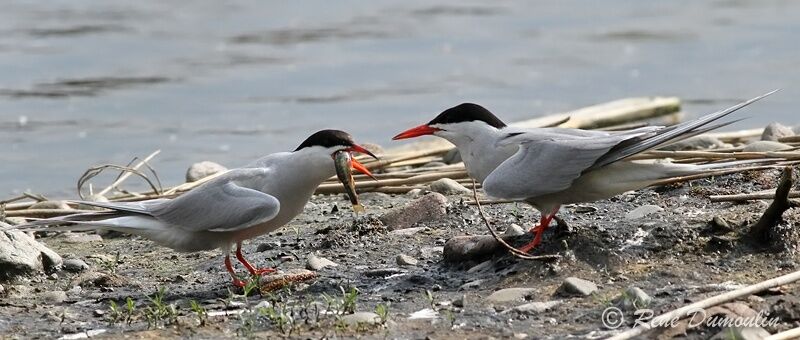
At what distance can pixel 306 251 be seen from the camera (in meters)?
5.51

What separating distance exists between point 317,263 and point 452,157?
8.75ft

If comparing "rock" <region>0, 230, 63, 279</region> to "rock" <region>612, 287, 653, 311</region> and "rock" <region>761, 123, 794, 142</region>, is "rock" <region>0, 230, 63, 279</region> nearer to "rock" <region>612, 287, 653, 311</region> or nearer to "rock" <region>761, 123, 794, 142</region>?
"rock" <region>612, 287, 653, 311</region>

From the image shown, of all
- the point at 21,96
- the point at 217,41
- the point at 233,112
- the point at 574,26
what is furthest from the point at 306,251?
the point at 574,26

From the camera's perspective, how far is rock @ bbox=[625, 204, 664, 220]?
5.37 meters

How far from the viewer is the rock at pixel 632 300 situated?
409 cm

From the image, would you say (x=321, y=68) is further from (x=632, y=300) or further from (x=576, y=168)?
(x=632, y=300)

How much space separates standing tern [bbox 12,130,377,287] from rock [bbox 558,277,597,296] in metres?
1.09

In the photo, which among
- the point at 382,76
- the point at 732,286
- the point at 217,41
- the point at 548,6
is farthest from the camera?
the point at 548,6

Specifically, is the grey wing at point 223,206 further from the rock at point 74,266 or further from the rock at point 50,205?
the rock at point 50,205

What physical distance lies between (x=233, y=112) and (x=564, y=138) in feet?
21.3

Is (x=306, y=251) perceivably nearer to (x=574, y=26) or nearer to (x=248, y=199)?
(x=248, y=199)

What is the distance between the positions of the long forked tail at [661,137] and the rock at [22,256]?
7.21ft

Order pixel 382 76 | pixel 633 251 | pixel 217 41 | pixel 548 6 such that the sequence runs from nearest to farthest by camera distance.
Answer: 1. pixel 633 251
2. pixel 382 76
3. pixel 217 41
4. pixel 548 6

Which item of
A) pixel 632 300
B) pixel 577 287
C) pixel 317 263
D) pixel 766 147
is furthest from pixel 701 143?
pixel 632 300
